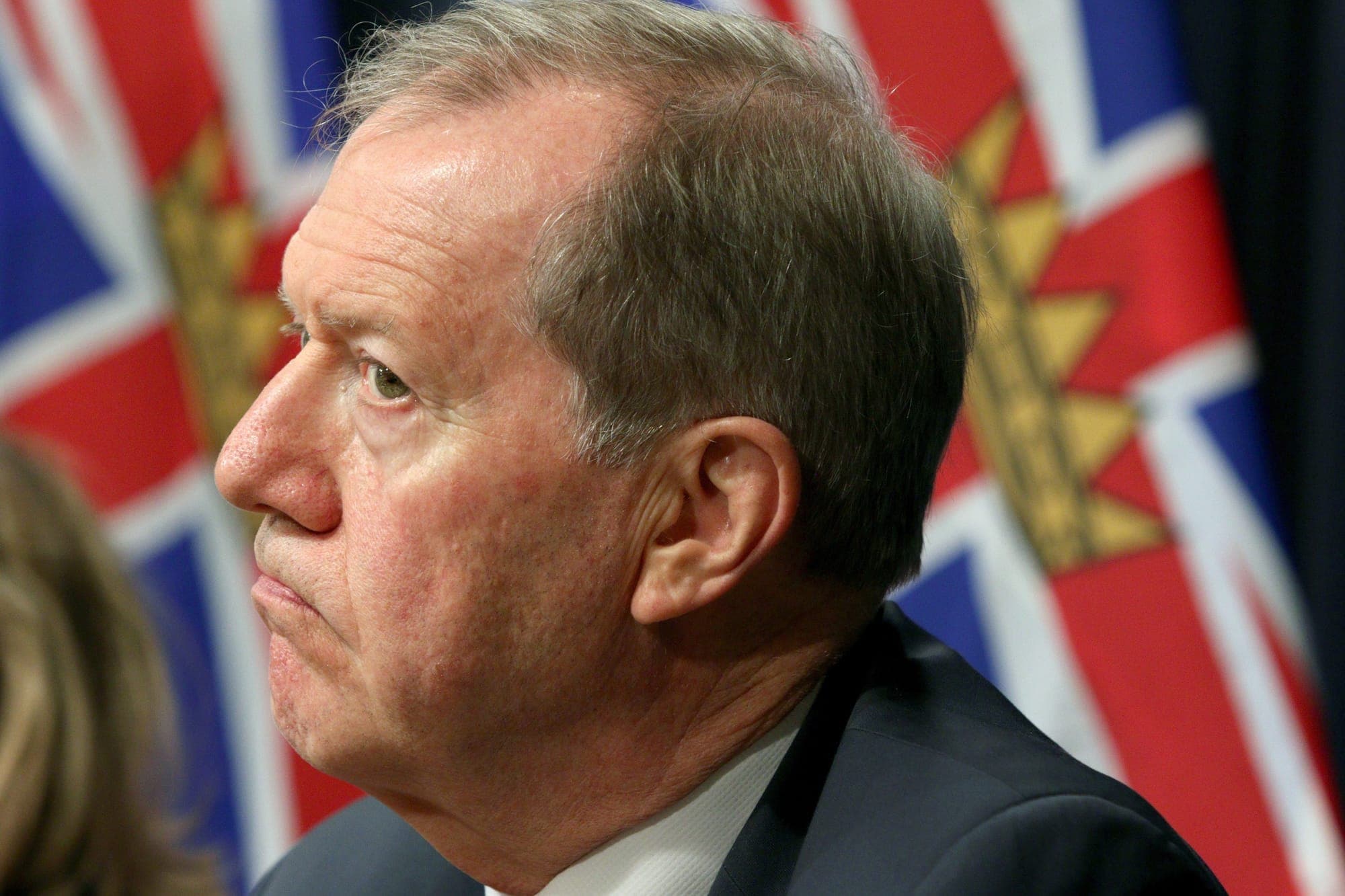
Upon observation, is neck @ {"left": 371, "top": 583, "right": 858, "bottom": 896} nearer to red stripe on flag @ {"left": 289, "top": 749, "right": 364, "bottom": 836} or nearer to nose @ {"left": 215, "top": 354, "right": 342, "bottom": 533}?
nose @ {"left": 215, "top": 354, "right": 342, "bottom": 533}

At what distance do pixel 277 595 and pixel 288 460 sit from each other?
117 mm

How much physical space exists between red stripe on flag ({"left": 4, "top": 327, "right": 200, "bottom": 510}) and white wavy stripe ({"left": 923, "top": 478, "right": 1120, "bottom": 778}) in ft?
5.02

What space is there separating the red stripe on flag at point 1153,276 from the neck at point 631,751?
1517 mm

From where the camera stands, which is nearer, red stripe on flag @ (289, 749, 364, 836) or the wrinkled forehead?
the wrinkled forehead

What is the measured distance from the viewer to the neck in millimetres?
1190

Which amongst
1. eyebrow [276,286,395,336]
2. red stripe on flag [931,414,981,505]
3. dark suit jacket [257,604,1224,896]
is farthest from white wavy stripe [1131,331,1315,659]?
eyebrow [276,286,395,336]

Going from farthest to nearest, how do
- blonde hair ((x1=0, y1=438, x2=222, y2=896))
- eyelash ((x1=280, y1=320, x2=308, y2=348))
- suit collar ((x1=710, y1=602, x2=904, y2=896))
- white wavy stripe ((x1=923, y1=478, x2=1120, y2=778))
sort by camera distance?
white wavy stripe ((x1=923, y1=478, x2=1120, y2=778)) → blonde hair ((x1=0, y1=438, x2=222, y2=896)) → eyelash ((x1=280, y1=320, x2=308, y2=348)) → suit collar ((x1=710, y1=602, x2=904, y2=896))

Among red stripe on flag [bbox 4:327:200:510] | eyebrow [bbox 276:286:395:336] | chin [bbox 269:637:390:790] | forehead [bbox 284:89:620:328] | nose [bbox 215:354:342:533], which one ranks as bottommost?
red stripe on flag [bbox 4:327:200:510]

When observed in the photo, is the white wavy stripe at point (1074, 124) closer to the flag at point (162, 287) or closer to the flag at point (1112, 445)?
the flag at point (1112, 445)

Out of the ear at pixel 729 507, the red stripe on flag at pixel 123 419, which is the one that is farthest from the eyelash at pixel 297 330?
the red stripe on flag at pixel 123 419

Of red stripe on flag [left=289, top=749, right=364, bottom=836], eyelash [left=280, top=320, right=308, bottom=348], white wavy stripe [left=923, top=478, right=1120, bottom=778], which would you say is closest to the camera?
eyelash [left=280, top=320, right=308, bottom=348]

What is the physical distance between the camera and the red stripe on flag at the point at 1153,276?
255 centimetres

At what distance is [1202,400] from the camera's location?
256cm

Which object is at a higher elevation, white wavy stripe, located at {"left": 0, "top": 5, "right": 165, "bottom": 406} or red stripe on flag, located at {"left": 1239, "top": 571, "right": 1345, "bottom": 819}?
white wavy stripe, located at {"left": 0, "top": 5, "right": 165, "bottom": 406}
